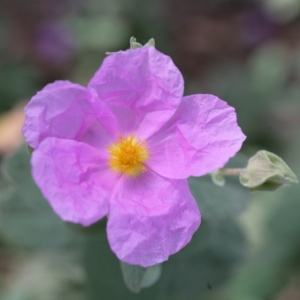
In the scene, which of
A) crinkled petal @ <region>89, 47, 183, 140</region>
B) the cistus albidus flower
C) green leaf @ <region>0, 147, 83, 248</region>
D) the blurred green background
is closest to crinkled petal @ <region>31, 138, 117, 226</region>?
the cistus albidus flower

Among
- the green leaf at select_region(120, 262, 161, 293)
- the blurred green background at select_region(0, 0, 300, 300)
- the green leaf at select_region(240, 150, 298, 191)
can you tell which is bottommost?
the blurred green background at select_region(0, 0, 300, 300)

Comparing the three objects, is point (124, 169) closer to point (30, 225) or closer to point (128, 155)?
point (128, 155)

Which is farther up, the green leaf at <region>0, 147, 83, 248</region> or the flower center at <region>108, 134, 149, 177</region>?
the flower center at <region>108, 134, 149, 177</region>

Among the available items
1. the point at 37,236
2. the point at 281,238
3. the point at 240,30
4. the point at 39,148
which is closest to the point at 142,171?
the point at 39,148

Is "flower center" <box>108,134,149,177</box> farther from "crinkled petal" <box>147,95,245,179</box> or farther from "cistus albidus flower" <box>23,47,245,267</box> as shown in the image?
"crinkled petal" <box>147,95,245,179</box>

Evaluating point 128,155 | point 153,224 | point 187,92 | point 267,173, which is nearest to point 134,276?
point 153,224

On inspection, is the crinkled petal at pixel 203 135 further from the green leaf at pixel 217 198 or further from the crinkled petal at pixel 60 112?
the green leaf at pixel 217 198

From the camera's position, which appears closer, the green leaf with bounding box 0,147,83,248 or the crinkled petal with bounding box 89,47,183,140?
the crinkled petal with bounding box 89,47,183,140

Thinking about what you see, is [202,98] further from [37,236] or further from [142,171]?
[37,236]

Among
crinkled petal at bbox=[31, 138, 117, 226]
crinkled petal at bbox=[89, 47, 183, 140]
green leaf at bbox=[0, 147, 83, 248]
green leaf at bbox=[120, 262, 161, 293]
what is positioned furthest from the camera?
green leaf at bbox=[0, 147, 83, 248]
